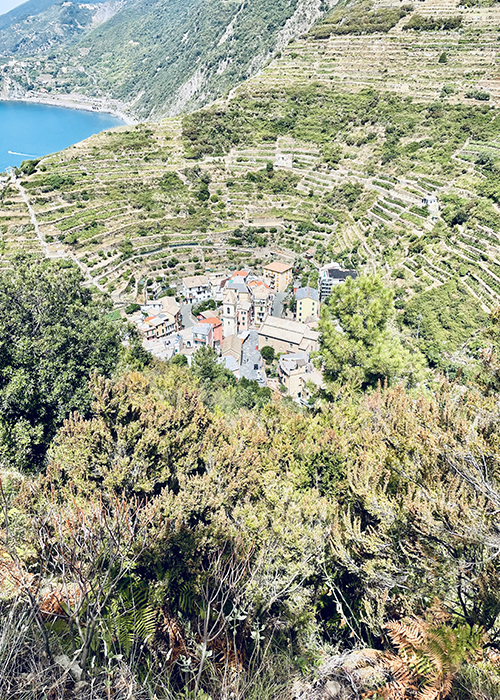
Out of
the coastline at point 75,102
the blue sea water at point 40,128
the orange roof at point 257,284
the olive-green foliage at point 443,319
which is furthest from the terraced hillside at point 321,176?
the coastline at point 75,102

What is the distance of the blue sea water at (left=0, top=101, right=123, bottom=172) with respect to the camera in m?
86.6

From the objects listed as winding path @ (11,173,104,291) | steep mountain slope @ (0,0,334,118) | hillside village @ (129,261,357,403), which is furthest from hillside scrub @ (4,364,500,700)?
steep mountain slope @ (0,0,334,118)

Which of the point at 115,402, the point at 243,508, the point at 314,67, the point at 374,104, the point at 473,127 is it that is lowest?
the point at 243,508

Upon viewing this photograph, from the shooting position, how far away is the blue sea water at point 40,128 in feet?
284

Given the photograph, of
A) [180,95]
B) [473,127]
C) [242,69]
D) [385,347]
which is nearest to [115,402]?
[385,347]

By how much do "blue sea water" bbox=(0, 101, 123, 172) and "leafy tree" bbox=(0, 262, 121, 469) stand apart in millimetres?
80545

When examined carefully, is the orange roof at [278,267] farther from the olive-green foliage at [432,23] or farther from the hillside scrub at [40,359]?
the olive-green foliage at [432,23]

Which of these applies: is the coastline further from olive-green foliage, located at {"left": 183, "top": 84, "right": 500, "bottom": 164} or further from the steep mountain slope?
olive-green foliage, located at {"left": 183, "top": 84, "right": 500, "bottom": 164}

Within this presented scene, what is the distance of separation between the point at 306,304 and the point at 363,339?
80.6 feet

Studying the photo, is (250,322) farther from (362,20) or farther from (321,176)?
(362,20)

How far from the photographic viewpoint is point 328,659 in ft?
15.6

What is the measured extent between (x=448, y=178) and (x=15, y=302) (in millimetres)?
38557

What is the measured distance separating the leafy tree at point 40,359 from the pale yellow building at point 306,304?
23.9 m

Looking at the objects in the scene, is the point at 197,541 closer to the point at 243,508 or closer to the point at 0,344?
the point at 243,508
